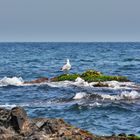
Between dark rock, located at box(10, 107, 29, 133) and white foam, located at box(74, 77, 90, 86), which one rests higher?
dark rock, located at box(10, 107, 29, 133)

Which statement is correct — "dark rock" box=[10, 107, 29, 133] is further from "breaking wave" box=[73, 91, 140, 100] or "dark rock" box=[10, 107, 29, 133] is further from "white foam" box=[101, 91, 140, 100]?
"white foam" box=[101, 91, 140, 100]

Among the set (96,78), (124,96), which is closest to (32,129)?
(124,96)

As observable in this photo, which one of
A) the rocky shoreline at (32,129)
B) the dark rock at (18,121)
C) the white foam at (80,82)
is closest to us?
the rocky shoreline at (32,129)

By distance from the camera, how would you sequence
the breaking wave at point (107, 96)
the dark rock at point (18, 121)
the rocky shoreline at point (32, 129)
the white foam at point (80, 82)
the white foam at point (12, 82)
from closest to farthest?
1. the rocky shoreline at point (32, 129)
2. the dark rock at point (18, 121)
3. the breaking wave at point (107, 96)
4. the white foam at point (80, 82)
5. the white foam at point (12, 82)

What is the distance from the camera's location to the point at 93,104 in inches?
1102

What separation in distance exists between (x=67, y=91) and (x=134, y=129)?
13950 millimetres

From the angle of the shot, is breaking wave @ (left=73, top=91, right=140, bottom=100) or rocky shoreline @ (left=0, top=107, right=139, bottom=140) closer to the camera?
rocky shoreline @ (left=0, top=107, right=139, bottom=140)

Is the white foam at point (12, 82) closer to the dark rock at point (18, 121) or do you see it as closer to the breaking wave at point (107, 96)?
the breaking wave at point (107, 96)

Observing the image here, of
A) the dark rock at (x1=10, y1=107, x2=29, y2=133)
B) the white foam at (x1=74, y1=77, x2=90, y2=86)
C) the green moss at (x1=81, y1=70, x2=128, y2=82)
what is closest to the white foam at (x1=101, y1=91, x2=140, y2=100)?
the white foam at (x1=74, y1=77, x2=90, y2=86)

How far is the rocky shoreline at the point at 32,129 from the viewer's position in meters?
13.8

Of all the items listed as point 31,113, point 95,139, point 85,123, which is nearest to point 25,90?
point 31,113

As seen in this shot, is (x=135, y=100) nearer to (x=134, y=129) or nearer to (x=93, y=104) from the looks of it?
(x=93, y=104)

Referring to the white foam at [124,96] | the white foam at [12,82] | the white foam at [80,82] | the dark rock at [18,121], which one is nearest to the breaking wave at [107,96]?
the white foam at [124,96]

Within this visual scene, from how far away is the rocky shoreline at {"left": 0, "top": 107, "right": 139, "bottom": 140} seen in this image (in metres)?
13.8
